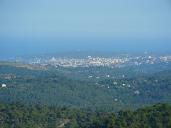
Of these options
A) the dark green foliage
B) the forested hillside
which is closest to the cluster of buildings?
the forested hillside

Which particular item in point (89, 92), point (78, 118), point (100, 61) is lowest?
point (78, 118)

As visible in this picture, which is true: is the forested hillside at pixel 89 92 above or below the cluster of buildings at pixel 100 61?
below

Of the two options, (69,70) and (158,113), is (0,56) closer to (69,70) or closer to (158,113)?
(69,70)

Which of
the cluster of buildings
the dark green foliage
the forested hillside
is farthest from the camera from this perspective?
the cluster of buildings

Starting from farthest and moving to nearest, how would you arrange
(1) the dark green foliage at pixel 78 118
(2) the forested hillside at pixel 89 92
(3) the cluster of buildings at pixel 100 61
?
1. (3) the cluster of buildings at pixel 100 61
2. (2) the forested hillside at pixel 89 92
3. (1) the dark green foliage at pixel 78 118

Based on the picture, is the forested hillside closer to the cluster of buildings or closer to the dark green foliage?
the dark green foliage

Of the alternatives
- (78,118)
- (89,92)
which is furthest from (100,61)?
(78,118)

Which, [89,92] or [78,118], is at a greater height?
[89,92]

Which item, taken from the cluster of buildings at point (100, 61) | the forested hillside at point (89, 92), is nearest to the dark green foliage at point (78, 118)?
the forested hillside at point (89, 92)

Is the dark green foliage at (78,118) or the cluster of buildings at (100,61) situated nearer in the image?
the dark green foliage at (78,118)

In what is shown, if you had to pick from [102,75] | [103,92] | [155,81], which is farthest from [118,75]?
[103,92]

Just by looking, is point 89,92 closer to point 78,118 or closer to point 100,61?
point 78,118

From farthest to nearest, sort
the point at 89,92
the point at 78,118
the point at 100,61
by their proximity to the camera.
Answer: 1. the point at 100,61
2. the point at 89,92
3. the point at 78,118

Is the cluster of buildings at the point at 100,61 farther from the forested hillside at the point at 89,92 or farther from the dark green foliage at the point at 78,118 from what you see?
the dark green foliage at the point at 78,118
